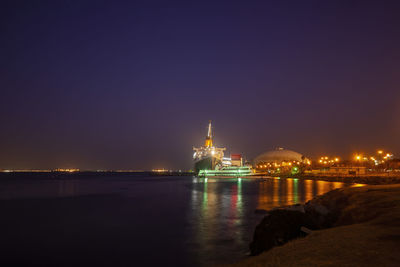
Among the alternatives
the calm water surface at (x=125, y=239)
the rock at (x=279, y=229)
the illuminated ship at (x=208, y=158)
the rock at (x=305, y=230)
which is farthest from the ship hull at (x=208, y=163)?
the rock at (x=305, y=230)

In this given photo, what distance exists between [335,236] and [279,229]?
361 cm

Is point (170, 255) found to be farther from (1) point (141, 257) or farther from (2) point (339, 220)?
(2) point (339, 220)

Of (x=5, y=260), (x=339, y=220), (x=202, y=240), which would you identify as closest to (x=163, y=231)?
(x=202, y=240)

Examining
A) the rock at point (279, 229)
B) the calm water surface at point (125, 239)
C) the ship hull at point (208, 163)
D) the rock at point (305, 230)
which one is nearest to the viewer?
the rock at point (305, 230)

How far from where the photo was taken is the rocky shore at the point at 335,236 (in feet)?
24.1

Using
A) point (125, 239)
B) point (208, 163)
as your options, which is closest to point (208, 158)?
point (208, 163)

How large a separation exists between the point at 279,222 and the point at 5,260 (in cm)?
1381

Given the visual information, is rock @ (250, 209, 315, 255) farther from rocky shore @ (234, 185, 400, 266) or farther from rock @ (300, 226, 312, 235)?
rock @ (300, 226, 312, 235)

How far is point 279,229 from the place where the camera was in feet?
42.8

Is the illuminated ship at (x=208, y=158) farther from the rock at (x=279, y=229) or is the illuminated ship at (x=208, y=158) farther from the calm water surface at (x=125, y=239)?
the rock at (x=279, y=229)

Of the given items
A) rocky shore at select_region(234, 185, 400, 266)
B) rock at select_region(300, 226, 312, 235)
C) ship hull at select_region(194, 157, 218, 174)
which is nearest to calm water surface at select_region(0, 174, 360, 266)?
rocky shore at select_region(234, 185, 400, 266)

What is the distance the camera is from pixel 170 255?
1555cm

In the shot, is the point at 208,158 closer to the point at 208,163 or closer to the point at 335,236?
the point at 208,163

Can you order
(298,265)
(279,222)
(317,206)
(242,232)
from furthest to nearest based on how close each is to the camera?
1. (242,232)
2. (317,206)
3. (279,222)
4. (298,265)
